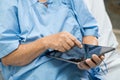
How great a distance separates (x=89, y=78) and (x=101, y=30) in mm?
453

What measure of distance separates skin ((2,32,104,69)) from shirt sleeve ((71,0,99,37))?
0.24m

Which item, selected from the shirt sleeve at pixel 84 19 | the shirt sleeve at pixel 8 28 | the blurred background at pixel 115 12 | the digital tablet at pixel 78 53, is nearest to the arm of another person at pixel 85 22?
the shirt sleeve at pixel 84 19

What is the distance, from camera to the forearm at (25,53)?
93 centimetres

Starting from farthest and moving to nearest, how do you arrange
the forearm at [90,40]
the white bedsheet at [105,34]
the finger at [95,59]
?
the white bedsheet at [105,34] < the forearm at [90,40] < the finger at [95,59]

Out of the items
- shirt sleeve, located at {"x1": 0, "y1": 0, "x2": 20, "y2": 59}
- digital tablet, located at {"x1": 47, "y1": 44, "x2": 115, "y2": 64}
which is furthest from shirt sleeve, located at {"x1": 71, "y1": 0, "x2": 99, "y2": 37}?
shirt sleeve, located at {"x1": 0, "y1": 0, "x2": 20, "y2": 59}

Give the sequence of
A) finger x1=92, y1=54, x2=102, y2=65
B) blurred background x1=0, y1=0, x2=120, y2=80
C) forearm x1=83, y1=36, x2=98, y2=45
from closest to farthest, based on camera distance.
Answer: finger x1=92, y1=54, x2=102, y2=65, forearm x1=83, y1=36, x2=98, y2=45, blurred background x1=0, y1=0, x2=120, y2=80

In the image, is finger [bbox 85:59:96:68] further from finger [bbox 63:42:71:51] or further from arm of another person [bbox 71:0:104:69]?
arm of another person [bbox 71:0:104:69]

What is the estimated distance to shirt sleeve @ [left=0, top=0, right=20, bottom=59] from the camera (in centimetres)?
94

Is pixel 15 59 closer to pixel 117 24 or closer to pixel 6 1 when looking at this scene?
pixel 6 1

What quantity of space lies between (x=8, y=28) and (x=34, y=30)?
116mm

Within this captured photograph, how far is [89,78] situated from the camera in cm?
108

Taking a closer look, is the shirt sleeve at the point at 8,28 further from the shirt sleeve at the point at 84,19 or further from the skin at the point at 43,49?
the shirt sleeve at the point at 84,19

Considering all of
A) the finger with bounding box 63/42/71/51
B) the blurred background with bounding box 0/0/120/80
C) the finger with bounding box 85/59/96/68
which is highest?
the finger with bounding box 63/42/71/51

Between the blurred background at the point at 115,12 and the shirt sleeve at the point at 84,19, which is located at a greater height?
the shirt sleeve at the point at 84,19
